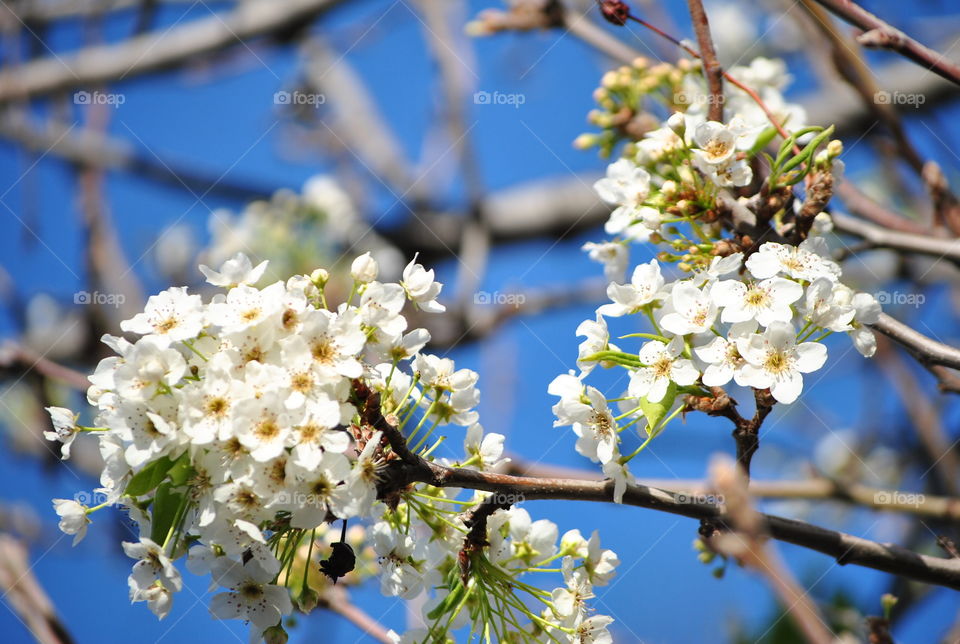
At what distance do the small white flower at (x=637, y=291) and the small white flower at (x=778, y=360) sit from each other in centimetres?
19

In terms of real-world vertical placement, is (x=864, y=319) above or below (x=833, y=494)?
above

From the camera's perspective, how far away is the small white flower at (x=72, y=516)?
1421 mm

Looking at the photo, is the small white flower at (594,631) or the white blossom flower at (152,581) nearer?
the white blossom flower at (152,581)

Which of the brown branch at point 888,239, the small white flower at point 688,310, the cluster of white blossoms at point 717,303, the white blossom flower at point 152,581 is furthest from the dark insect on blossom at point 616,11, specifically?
the white blossom flower at point 152,581

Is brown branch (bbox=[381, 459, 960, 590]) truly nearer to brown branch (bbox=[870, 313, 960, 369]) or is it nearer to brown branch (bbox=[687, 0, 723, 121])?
brown branch (bbox=[870, 313, 960, 369])

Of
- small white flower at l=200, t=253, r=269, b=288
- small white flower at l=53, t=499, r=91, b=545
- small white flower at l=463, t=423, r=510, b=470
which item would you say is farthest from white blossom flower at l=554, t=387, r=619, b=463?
small white flower at l=53, t=499, r=91, b=545

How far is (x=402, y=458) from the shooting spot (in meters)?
1.32

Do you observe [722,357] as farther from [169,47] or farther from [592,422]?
[169,47]

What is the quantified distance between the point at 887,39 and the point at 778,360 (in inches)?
26.7

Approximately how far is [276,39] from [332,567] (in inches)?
148

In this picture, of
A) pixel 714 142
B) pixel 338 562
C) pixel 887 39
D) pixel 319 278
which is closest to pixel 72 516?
pixel 338 562

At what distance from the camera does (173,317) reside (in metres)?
1.31

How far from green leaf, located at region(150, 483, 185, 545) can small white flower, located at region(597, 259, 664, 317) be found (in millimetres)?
751

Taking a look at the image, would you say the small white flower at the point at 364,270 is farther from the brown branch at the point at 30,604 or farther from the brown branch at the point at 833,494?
the brown branch at the point at 30,604
